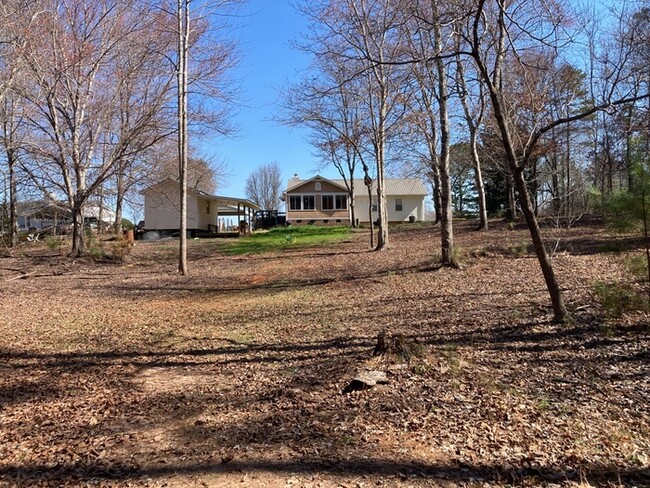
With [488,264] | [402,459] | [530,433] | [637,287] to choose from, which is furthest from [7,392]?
[488,264]

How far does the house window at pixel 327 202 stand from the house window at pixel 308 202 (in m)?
0.82

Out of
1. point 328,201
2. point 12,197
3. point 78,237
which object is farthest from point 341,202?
point 78,237

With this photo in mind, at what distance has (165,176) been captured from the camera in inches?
1096

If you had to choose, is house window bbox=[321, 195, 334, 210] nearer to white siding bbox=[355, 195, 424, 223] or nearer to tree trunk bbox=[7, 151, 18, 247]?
white siding bbox=[355, 195, 424, 223]

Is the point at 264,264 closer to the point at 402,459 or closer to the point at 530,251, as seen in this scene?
the point at 530,251

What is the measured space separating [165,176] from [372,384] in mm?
26023

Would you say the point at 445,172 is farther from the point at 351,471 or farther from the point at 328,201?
the point at 328,201

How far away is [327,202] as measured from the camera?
42188mm

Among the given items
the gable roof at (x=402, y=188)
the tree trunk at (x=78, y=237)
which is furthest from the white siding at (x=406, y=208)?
the tree trunk at (x=78, y=237)

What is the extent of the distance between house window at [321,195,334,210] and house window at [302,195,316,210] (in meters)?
0.82

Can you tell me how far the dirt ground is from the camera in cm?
315

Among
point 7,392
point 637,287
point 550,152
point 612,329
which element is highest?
point 550,152

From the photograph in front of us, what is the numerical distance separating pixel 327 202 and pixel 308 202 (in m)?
1.73

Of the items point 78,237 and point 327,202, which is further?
point 327,202
